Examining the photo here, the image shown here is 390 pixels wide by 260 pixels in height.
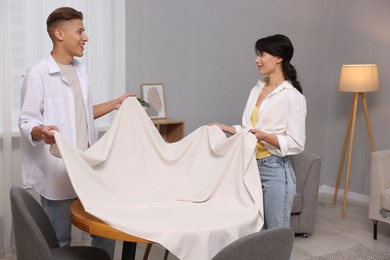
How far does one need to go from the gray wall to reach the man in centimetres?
175

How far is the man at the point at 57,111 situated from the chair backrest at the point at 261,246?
115 centimetres

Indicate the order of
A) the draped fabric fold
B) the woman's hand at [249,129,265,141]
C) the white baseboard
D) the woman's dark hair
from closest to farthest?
the draped fabric fold → the woman's hand at [249,129,265,141] → the woman's dark hair → the white baseboard

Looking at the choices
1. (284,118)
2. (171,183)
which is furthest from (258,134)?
(171,183)

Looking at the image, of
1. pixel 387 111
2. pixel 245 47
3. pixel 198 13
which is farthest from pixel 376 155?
pixel 198 13

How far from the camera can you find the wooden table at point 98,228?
2.35 meters

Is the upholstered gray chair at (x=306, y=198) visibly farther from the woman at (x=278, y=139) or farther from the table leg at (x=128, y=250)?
the table leg at (x=128, y=250)

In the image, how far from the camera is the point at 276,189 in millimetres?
3029

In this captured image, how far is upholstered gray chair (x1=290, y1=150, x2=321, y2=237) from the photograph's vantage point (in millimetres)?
4637

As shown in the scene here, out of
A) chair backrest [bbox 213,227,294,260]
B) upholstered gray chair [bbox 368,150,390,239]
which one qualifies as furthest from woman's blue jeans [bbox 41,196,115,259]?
upholstered gray chair [bbox 368,150,390,239]

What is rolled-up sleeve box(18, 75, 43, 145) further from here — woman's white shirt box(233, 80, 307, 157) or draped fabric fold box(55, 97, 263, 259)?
woman's white shirt box(233, 80, 307, 157)

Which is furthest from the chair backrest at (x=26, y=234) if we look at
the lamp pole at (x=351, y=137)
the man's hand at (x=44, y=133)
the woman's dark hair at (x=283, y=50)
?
the lamp pole at (x=351, y=137)

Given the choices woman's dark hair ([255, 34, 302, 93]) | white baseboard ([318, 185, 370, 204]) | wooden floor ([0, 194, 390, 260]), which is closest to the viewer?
woman's dark hair ([255, 34, 302, 93])

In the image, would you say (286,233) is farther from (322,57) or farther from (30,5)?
(322,57)

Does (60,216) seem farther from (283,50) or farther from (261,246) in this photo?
(283,50)
